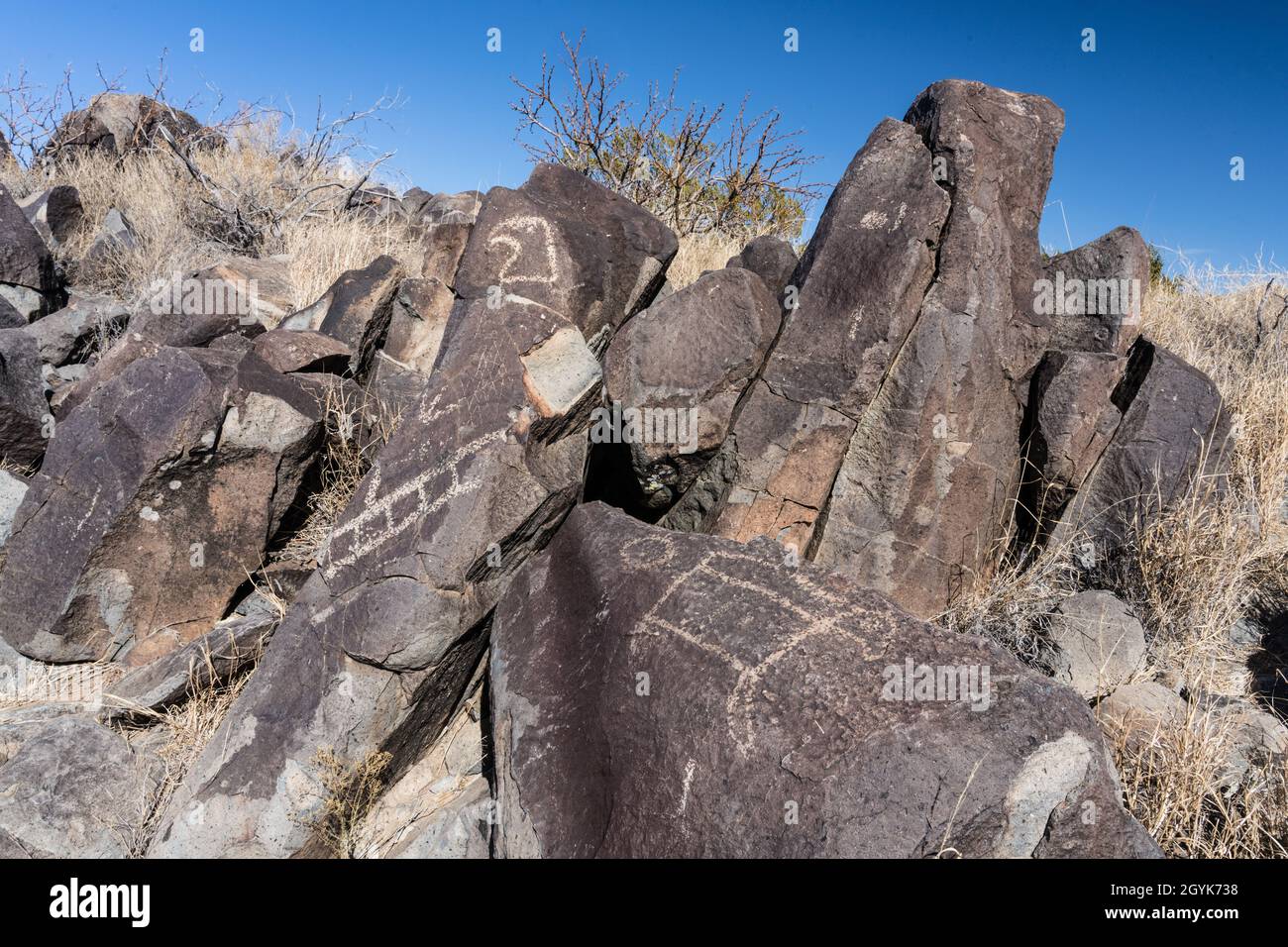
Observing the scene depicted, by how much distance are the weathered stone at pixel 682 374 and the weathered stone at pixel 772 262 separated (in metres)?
0.34

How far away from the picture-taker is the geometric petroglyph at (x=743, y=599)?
2.33 meters

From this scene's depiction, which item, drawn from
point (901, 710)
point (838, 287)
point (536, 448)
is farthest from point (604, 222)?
point (901, 710)

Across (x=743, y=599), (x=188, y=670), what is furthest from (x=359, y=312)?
(x=743, y=599)

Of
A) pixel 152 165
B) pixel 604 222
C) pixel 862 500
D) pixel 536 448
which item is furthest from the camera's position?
pixel 152 165

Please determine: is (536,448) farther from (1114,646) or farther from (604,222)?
(1114,646)

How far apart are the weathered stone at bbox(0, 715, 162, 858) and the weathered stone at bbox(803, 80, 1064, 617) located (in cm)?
282

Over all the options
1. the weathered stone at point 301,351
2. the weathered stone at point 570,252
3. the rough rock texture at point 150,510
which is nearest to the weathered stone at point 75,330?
the weathered stone at point 301,351

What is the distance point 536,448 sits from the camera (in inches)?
130

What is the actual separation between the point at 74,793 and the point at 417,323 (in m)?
2.98

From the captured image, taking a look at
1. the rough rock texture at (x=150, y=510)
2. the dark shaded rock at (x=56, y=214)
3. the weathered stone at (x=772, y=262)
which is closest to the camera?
the rough rock texture at (x=150, y=510)

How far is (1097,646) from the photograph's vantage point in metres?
3.47

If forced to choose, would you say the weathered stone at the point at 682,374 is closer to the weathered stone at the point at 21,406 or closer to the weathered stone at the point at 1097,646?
the weathered stone at the point at 1097,646

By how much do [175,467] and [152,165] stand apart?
6355 mm

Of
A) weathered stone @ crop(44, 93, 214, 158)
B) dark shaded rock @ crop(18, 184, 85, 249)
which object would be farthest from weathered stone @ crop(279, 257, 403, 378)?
weathered stone @ crop(44, 93, 214, 158)
